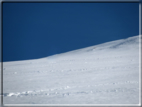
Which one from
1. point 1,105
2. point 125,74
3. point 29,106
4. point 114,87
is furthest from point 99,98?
point 1,105

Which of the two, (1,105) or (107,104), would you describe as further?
(1,105)

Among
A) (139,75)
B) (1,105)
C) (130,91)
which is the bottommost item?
(1,105)

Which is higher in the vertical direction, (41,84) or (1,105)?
(41,84)

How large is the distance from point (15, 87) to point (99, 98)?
4.92 ft

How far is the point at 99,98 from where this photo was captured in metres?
1.77

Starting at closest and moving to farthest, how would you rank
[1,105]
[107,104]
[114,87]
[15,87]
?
[107,104], [1,105], [114,87], [15,87]

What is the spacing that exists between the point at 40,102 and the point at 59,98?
255 millimetres

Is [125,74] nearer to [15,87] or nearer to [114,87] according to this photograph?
[114,87]

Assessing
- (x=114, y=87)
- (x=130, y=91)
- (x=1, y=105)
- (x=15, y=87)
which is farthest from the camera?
(x=15, y=87)

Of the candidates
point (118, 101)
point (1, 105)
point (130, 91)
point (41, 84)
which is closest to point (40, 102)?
point (1, 105)

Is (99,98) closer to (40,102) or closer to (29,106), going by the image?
(40,102)

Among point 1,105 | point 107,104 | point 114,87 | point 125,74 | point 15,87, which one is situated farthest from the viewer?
point 125,74

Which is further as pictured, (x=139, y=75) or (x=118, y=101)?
(x=139, y=75)

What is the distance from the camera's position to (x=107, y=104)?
1627 mm
